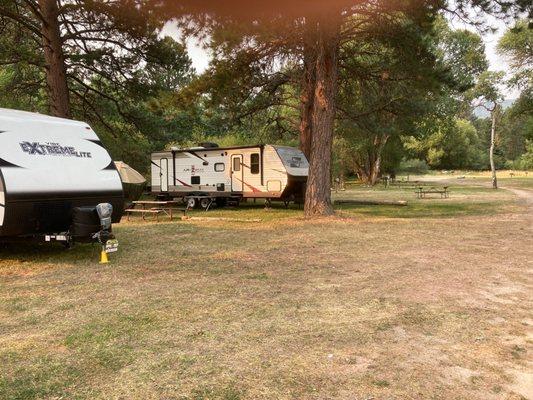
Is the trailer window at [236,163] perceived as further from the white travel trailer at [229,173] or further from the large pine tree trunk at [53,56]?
the large pine tree trunk at [53,56]

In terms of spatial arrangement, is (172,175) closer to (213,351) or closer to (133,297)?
(133,297)

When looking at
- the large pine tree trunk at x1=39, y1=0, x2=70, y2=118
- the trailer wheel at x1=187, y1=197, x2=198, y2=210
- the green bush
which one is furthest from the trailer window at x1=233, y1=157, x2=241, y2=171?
the green bush

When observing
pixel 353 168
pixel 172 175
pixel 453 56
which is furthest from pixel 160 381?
pixel 453 56

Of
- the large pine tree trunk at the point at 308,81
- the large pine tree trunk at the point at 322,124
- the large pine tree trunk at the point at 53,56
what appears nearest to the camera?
the large pine tree trunk at the point at 308,81

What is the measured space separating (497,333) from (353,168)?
151 ft

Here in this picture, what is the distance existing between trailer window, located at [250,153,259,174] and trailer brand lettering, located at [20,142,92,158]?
34.5 ft

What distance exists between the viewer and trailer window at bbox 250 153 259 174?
19609 mm

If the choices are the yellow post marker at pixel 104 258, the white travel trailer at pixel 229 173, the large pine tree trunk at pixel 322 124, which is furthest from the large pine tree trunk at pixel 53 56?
the yellow post marker at pixel 104 258

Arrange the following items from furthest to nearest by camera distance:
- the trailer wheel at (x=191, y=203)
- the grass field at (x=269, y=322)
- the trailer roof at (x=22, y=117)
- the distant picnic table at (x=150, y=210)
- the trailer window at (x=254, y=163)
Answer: the trailer wheel at (x=191, y=203) → the trailer window at (x=254, y=163) → the distant picnic table at (x=150, y=210) → the trailer roof at (x=22, y=117) → the grass field at (x=269, y=322)

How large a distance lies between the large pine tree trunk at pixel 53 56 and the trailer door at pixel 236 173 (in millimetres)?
7072

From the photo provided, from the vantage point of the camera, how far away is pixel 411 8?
1313cm

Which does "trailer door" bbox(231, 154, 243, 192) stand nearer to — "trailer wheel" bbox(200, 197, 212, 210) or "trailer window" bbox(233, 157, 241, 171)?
"trailer window" bbox(233, 157, 241, 171)

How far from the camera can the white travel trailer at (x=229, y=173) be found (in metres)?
19.1

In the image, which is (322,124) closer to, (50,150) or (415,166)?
Result: (50,150)
